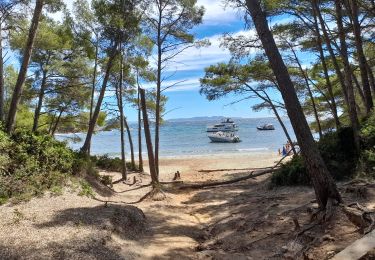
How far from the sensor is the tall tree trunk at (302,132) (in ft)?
20.5

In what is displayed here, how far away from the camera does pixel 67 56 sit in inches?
728

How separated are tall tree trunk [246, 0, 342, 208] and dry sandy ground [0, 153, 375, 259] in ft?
1.96

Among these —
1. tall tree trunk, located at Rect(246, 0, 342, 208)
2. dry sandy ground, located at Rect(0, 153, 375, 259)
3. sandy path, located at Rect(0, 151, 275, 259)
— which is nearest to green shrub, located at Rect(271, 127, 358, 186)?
dry sandy ground, located at Rect(0, 153, 375, 259)

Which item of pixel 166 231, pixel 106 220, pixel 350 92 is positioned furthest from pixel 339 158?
pixel 106 220

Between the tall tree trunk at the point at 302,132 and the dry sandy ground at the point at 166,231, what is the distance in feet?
1.96

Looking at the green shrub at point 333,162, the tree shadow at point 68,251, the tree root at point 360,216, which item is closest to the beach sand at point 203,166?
the green shrub at point 333,162

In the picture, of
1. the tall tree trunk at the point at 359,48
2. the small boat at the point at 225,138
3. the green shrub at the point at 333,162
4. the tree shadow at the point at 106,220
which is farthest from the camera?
the small boat at the point at 225,138

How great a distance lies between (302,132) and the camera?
6.34 meters

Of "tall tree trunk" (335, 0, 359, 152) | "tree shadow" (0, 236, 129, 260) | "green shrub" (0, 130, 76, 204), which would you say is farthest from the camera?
"tall tree trunk" (335, 0, 359, 152)

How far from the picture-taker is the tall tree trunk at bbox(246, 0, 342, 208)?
20.5ft

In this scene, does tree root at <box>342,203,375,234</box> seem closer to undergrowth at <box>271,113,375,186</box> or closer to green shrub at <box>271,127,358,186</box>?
undergrowth at <box>271,113,375,186</box>

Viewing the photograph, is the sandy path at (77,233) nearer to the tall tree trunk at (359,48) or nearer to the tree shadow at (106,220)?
the tree shadow at (106,220)

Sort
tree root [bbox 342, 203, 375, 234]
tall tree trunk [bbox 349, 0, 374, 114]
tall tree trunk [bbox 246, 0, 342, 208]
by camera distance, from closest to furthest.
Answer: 1. tree root [bbox 342, 203, 375, 234]
2. tall tree trunk [bbox 246, 0, 342, 208]
3. tall tree trunk [bbox 349, 0, 374, 114]

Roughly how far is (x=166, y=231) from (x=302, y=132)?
3.40 meters
